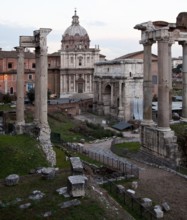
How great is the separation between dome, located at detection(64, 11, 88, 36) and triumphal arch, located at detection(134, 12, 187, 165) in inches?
1886

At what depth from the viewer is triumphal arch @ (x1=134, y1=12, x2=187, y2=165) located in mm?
21047

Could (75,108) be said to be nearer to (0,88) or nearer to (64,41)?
(0,88)

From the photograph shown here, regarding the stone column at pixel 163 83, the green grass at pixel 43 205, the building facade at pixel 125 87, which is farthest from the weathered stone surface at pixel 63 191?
the building facade at pixel 125 87

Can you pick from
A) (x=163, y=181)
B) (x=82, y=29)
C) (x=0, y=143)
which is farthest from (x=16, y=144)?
(x=82, y=29)

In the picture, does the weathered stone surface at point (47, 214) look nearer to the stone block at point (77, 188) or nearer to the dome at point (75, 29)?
the stone block at point (77, 188)

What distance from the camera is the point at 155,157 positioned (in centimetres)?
2180

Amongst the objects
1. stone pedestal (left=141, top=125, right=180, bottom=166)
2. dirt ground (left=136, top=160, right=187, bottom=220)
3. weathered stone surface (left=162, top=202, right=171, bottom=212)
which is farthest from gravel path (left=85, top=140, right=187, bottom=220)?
stone pedestal (left=141, top=125, right=180, bottom=166)

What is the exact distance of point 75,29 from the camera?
71125mm

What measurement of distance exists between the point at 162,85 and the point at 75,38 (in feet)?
165

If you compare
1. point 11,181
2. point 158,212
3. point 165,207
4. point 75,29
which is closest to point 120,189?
point 165,207

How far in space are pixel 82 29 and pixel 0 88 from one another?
20.6 m

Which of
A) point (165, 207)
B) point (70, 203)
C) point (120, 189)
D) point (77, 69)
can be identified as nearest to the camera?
point (70, 203)

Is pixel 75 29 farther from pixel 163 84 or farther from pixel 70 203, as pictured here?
pixel 70 203

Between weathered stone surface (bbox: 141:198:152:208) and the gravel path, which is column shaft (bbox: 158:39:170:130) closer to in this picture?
the gravel path
